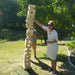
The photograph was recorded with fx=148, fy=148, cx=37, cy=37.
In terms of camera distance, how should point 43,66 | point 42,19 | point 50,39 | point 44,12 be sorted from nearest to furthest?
1. point 50,39
2. point 43,66
3. point 44,12
4. point 42,19

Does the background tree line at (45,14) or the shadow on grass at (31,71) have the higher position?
the background tree line at (45,14)

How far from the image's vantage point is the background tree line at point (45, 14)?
253 inches

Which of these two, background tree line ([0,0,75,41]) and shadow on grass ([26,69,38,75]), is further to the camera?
background tree line ([0,0,75,41])

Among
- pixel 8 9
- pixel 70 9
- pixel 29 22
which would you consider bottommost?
pixel 29 22

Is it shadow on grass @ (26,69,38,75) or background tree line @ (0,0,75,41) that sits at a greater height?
background tree line @ (0,0,75,41)

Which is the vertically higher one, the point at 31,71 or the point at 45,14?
the point at 45,14

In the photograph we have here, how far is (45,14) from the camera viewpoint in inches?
289

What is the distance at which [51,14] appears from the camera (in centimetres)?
759

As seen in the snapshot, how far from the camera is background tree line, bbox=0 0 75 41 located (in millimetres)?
6434

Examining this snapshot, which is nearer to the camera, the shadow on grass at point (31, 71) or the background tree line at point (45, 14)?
the shadow on grass at point (31, 71)

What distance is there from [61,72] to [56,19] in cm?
307

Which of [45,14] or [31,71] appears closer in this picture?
[31,71]

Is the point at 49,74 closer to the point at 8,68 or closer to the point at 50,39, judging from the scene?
the point at 50,39

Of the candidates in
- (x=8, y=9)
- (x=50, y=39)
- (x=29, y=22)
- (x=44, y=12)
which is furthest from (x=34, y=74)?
(x=8, y=9)
